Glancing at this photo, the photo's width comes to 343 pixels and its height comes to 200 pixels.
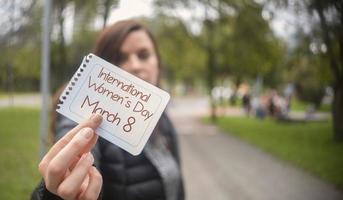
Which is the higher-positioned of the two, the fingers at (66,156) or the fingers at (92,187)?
the fingers at (66,156)

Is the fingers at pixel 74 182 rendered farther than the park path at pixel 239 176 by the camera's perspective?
No

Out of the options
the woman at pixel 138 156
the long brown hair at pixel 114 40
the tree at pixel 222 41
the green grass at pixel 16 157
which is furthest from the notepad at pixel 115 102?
the tree at pixel 222 41

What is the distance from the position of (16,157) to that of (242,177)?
254 cm

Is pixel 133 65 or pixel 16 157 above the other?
pixel 133 65

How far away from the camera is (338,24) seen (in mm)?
1901

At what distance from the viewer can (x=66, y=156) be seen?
31.2 inches

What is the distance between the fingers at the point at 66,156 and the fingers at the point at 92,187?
73mm

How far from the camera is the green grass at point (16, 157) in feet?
8.02

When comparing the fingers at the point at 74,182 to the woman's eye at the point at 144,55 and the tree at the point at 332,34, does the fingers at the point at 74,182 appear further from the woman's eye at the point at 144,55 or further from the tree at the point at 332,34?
the tree at the point at 332,34

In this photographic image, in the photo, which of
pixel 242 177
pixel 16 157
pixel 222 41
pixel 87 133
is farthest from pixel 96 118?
pixel 222 41

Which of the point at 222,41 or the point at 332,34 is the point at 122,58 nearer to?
the point at 332,34

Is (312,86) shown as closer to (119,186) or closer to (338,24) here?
(338,24)

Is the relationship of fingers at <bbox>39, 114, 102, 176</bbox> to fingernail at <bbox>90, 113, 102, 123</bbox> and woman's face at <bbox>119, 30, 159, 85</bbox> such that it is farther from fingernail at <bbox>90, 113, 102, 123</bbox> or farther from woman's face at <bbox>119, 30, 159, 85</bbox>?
woman's face at <bbox>119, 30, 159, 85</bbox>

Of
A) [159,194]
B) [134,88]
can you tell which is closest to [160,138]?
[159,194]
